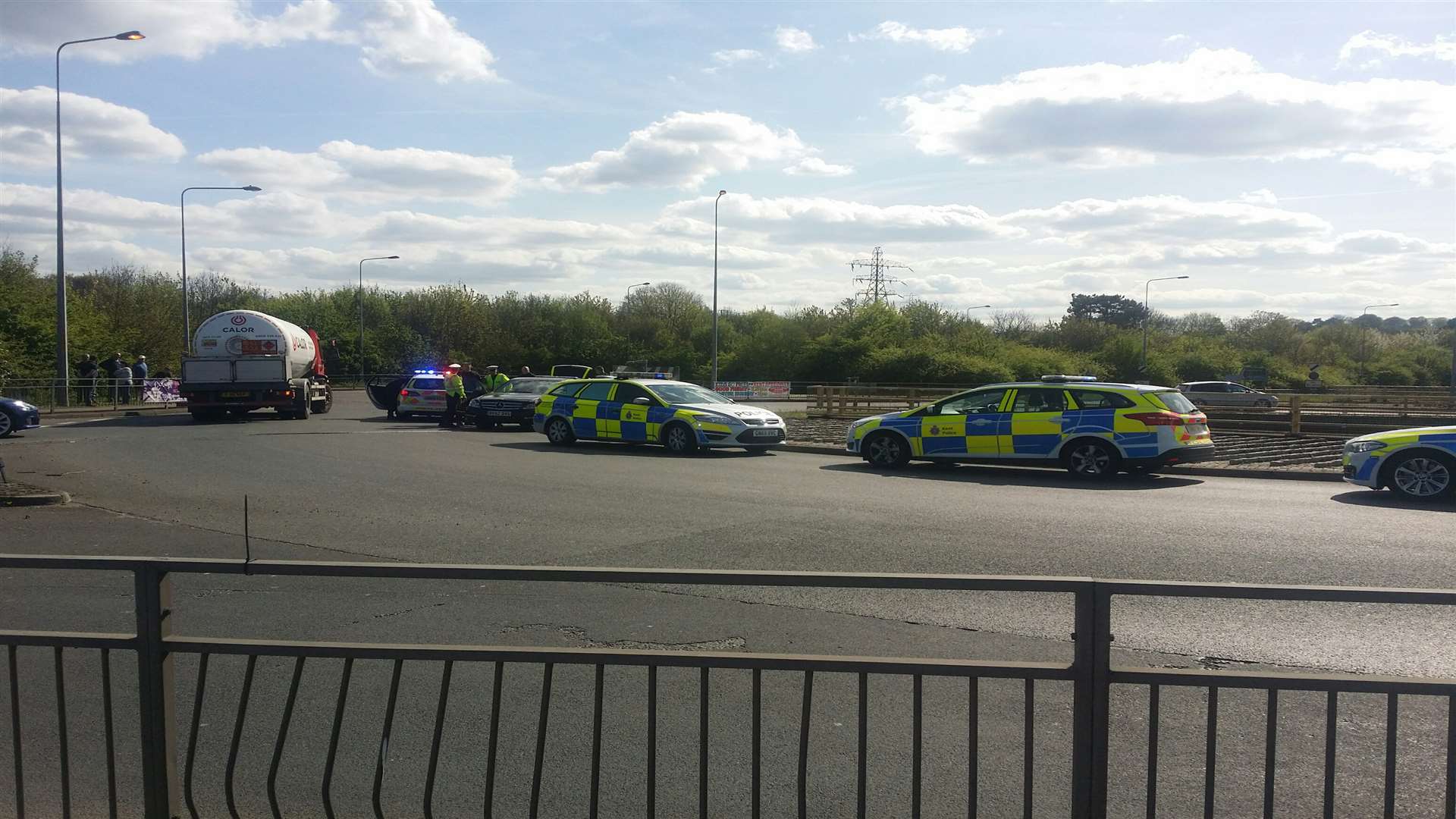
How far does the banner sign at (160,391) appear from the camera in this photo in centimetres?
3606

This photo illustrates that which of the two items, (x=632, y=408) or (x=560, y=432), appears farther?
(x=560, y=432)

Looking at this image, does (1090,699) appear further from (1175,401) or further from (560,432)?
(560,432)

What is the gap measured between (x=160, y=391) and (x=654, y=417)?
24.0m

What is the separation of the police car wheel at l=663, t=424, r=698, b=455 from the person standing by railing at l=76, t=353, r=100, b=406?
2187cm

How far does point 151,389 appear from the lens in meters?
36.3

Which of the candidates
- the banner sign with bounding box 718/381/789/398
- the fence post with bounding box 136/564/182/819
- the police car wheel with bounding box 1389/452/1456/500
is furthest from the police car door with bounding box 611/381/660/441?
the banner sign with bounding box 718/381/789/398

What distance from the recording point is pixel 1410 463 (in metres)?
13.1

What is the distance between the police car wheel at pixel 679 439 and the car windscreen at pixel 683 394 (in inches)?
22.5

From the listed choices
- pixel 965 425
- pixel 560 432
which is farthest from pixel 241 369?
Answer: pixel 965 425

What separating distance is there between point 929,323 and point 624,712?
226 feet

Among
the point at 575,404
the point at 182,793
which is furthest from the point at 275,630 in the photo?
the point at 575,404

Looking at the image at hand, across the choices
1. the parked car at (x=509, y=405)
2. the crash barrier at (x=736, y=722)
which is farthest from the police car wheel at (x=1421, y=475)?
the parked car at (x=509, y=405)

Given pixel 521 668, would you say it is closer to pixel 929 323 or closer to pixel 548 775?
pixel 548 775

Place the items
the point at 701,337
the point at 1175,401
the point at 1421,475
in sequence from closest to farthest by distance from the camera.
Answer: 1. the point at 1421,475
2. the point at 1175,401
3. the point at 701,337
